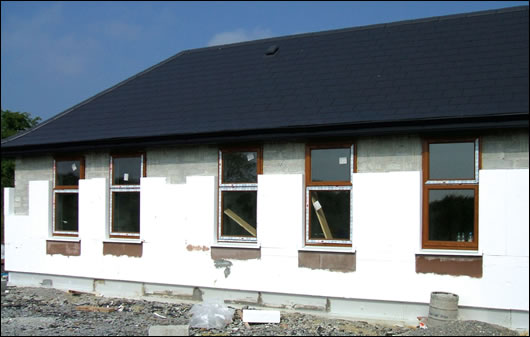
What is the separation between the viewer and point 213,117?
1167 cm

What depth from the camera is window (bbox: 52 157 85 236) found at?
1317cm

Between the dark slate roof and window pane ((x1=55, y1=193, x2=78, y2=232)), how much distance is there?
1.16 m

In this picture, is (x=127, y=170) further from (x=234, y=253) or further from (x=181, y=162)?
(x=234, y=253)

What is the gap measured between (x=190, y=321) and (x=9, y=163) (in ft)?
52.8

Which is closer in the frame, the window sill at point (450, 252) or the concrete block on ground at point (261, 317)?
the window sill at point (450, 252)

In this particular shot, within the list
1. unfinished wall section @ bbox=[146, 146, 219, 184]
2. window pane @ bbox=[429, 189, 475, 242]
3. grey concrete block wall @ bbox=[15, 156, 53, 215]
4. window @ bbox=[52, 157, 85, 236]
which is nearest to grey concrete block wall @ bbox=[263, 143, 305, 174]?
unfinished wall section @ bbox=[146, 146, 219, 184]

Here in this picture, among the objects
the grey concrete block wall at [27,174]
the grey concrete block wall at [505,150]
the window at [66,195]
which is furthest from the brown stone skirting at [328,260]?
the grey concrete block wall at [27,174]

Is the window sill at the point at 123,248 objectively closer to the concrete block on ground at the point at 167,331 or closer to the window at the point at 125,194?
the window at the point at 125,194

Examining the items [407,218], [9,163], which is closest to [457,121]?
[407,218]

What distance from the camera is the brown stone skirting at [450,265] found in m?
9.17

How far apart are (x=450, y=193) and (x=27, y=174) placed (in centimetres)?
925

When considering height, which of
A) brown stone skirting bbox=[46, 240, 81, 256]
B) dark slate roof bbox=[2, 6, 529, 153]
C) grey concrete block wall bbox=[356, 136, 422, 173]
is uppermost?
dark slate roof bbox=[2, 6, 529, 153]

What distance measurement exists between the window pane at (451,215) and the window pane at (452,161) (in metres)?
0.26

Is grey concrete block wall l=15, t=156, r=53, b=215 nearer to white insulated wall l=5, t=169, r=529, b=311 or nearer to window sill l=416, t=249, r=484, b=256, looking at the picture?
Result: white insulated wall l=5, t=169, r=529, b=311
